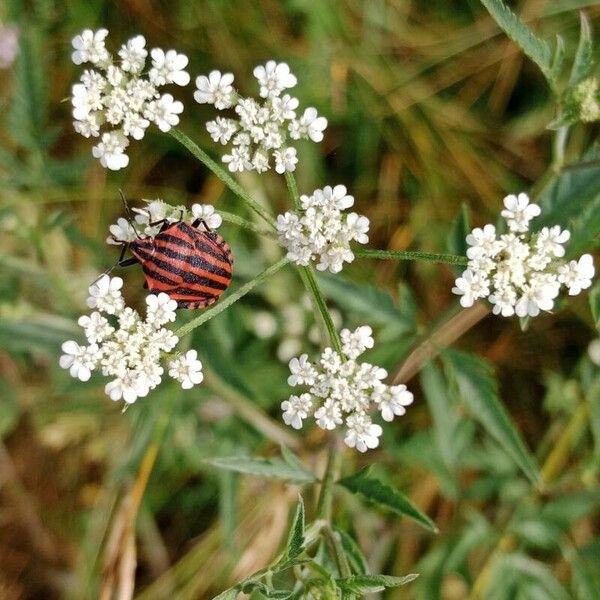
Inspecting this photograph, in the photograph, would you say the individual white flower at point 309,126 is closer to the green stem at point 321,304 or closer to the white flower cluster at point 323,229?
the white flower cluster at point 323,229

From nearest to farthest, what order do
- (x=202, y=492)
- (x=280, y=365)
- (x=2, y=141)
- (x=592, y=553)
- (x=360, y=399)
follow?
(x=360, y=399) < (x=592, y=553) < (x=280, y=365) < (x=202, y=492) < (x=2, y=141)

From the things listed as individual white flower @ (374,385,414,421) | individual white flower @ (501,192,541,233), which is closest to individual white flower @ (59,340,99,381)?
individual white flower @ (374,385,414,421)

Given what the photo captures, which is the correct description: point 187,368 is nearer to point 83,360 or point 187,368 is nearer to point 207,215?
point 83,360

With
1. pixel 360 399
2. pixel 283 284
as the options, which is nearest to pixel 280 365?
pixel 283 284

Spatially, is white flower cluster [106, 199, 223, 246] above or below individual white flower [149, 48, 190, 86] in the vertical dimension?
below

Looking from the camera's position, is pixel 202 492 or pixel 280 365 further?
pixel 202 492

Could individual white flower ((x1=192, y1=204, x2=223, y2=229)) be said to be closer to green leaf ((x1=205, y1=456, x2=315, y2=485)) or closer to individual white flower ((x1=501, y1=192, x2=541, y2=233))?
green leaf ((x1=205, y1=456, x2=315, y2=485))

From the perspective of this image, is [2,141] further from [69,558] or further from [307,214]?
[307,214]
